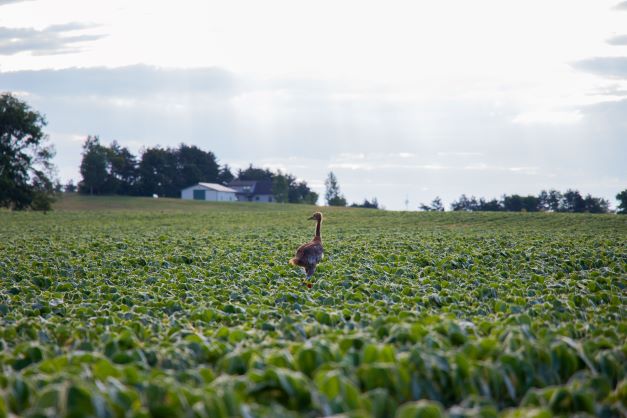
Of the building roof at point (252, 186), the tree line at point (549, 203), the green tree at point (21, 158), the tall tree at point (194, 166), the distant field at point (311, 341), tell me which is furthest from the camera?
the building roof at point (252, 186)

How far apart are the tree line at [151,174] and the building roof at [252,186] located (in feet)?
23.9

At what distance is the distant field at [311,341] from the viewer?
468 cm

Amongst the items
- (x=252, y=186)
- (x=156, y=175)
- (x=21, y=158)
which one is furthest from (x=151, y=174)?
(x=21, y=158)

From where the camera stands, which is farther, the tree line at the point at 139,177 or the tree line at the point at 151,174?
the tree line at the point at 151,174

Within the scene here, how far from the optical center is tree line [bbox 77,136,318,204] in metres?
133

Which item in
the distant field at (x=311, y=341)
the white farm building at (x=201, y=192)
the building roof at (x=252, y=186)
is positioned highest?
the building roof at (x=252, y=186)

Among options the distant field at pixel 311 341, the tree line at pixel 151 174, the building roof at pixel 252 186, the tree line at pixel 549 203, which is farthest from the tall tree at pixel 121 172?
the distant field at pixel 311 341

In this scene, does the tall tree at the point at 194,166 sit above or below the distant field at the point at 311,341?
above

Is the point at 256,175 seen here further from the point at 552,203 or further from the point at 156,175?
the point at 552,203

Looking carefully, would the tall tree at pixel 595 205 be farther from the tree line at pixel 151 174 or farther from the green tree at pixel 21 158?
the green tree at pixel 21 158

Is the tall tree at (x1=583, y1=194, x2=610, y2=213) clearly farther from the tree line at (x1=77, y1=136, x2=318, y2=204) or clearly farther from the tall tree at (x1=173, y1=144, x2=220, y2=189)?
the tall tree at (x1=173, y1=144, x2=220, y2=189)

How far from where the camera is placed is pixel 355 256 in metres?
22.4

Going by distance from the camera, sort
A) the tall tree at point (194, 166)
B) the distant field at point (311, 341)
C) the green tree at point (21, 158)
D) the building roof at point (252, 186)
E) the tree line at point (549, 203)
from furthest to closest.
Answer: the building roof at point (252, 186)
the tall tree at point (194, 166)
the tree line at point (549, 203)
the green tree at point (21, 158)
the distant field at point (311, 341)

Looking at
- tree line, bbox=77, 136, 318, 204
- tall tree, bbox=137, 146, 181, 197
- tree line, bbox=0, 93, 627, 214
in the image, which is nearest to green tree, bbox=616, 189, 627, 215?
tree line, bbox=0, 93, 627, 214
